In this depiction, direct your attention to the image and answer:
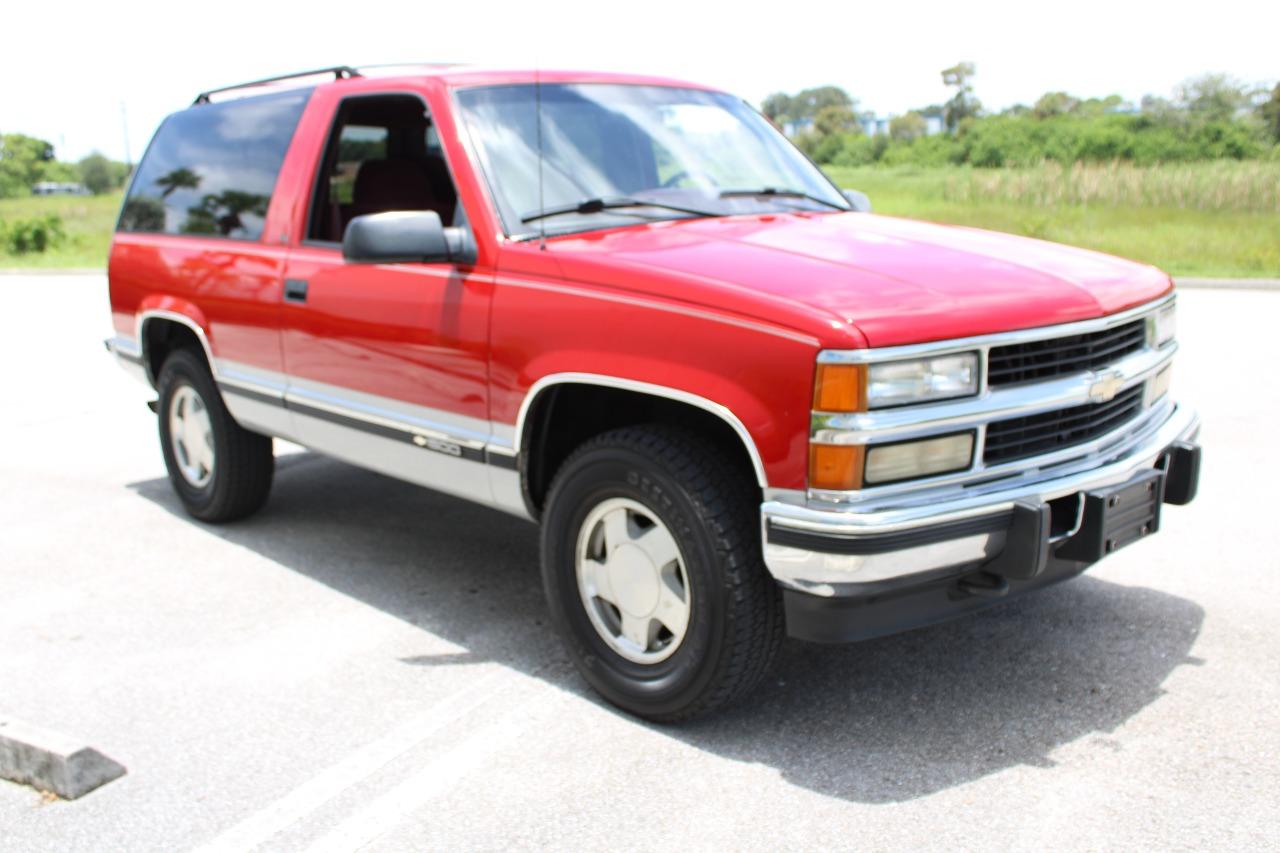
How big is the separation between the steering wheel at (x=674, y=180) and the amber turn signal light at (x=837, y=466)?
1.64 meters

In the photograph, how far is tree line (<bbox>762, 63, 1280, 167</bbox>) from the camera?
50500mm

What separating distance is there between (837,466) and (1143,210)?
2429 cm

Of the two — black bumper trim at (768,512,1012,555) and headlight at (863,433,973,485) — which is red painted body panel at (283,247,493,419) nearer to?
black bumper trim at (768,512,1012,555)

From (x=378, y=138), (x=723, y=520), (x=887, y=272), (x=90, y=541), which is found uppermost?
(x=378, y=138)

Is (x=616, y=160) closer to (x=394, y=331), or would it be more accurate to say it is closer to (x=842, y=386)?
(x=394, y=331)

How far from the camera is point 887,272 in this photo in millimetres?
3484

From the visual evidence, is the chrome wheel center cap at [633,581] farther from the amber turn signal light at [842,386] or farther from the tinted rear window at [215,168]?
the tinted rear window at [215,168]

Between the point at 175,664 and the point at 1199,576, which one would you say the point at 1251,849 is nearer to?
the point at 1199,576

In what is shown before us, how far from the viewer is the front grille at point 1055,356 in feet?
10.9

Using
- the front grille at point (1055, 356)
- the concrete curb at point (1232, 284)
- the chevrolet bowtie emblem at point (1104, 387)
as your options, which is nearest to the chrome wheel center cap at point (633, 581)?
the front grille at point (1055, 356)

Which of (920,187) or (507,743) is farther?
(920,187)

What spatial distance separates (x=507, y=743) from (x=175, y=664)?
140 centimetres

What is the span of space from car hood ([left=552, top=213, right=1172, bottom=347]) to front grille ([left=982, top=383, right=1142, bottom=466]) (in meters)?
0.27

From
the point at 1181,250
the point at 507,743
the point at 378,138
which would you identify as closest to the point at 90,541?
the point at 378,138
